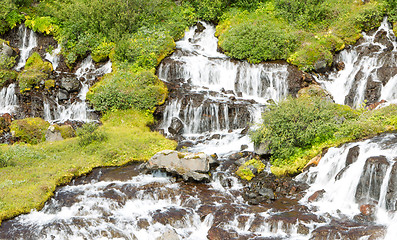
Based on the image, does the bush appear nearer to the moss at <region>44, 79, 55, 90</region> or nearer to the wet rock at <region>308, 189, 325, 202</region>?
the wet rock at <region>308, 189, 325, 202</region>

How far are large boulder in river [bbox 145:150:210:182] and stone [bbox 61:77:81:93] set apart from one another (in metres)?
11.1

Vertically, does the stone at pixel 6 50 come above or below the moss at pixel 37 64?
above

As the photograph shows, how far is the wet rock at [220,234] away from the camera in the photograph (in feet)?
38.4

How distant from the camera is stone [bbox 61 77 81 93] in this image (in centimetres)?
2442

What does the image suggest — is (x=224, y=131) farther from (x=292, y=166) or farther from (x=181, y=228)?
(x=181, y=228)

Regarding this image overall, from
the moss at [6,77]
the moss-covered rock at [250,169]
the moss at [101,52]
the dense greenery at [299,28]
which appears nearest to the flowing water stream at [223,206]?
the moss-covered rock at [250,169]

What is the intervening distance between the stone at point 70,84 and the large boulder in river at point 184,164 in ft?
36.4

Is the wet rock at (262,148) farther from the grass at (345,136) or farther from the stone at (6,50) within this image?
the stone at (6,50)

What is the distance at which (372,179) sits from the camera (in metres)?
12.6

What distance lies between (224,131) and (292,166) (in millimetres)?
6088

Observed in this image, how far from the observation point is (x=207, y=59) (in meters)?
25.6

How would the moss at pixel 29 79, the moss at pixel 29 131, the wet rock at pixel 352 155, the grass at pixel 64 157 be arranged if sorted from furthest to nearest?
the moss at pixel 29 79
the moss at pixel 29 131
the wet rock at pixel 352 155
the grass at pixel 64 157

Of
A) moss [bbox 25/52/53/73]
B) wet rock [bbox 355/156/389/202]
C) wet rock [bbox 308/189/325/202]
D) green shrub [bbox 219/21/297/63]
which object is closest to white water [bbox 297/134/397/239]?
wet rock [bbox 355/156/389/202]

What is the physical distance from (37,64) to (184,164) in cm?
1645
